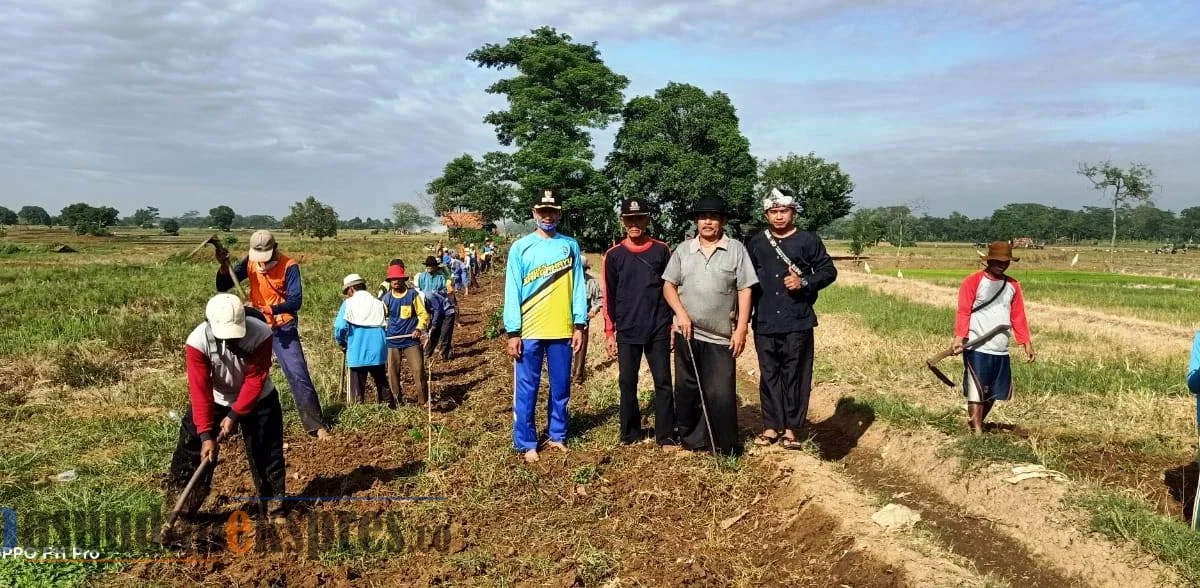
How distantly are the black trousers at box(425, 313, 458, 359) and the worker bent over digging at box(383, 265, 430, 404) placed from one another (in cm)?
146

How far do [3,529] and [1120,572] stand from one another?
611 centimetres

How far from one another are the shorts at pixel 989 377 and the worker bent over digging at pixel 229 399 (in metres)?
5.09

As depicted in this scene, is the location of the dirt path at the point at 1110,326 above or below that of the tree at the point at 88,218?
below

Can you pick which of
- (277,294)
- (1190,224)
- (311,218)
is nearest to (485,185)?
(277,294)

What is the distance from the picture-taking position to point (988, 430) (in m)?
5.69

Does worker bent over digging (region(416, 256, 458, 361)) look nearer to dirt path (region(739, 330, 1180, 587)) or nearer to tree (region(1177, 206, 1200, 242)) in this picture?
dirt path (region(739, 330, 1180, 587))

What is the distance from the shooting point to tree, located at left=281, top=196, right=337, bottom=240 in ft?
233

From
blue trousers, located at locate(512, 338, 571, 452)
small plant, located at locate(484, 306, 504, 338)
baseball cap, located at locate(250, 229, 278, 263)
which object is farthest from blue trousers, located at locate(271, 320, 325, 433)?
small plant, located at locate(484, 306, 504, 338)

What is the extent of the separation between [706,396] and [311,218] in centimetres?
7361

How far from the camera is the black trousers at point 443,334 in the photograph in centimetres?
923

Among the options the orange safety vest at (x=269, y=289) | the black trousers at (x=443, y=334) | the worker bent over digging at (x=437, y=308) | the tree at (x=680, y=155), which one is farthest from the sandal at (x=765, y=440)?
the tree at (x=680, y=155)

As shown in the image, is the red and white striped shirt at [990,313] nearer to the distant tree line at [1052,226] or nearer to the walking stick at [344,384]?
the walking stick at [344,384]

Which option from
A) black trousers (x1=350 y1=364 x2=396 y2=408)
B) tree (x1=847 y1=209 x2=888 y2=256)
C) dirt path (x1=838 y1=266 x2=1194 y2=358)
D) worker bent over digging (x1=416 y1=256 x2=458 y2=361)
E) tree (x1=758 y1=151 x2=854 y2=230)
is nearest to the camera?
black trousers (x1=350 y1=364 x2=396 y2=408)

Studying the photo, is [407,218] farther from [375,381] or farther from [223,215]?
[375,381]
